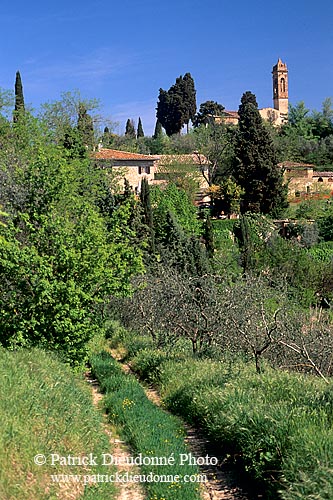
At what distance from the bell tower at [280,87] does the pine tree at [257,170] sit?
2596 inches

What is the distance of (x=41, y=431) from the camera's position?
7.11 metres

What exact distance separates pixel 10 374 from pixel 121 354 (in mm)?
9857

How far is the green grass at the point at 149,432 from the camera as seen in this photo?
712 cm

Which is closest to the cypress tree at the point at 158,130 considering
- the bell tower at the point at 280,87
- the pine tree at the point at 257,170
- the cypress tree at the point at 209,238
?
the bell tower at the point at 280,87

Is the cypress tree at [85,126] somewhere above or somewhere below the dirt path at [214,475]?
above

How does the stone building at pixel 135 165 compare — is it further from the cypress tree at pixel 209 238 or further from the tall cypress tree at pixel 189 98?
the tall cypress tree at pixel 189 98

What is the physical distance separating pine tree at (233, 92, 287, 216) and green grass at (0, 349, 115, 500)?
33888mm

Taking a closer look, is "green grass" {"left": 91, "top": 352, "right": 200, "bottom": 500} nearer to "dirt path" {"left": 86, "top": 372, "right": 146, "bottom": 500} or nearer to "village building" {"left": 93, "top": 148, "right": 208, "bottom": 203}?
"dirt path" {"left": 86, "top": 372, "right": 146, "bottom": 500}

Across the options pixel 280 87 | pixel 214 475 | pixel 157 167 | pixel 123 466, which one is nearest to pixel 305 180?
pixel 157 167

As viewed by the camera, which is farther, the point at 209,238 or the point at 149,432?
the point at 209,238

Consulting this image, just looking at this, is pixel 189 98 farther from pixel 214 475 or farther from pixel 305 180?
pixel 214 475

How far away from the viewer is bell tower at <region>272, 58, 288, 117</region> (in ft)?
351

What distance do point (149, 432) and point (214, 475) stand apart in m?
1.40

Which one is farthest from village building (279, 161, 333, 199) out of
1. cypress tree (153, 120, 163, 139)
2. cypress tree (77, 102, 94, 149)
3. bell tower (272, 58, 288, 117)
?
bell tower (272, 58, 288, 117)
